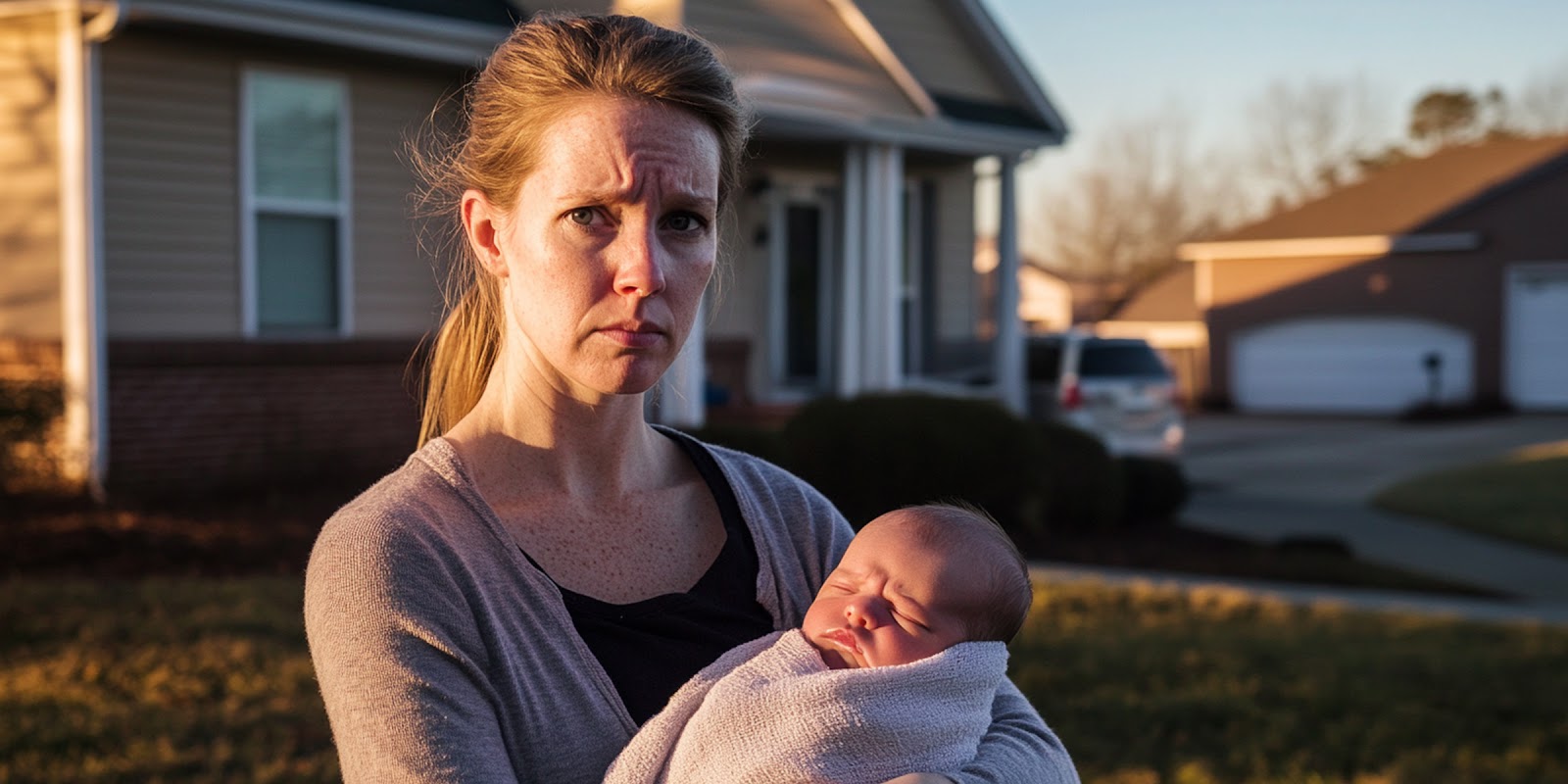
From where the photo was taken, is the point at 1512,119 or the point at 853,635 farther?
the point at 1512,119

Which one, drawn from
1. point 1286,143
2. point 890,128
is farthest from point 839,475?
point 1286,143

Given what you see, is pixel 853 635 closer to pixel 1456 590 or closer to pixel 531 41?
pixel 531 41

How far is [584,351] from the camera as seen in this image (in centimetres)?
206

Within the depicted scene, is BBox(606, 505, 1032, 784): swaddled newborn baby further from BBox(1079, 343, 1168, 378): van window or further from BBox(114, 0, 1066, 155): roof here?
BBox(1079, 343, 1168, 378): van window

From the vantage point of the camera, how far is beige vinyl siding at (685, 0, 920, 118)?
12.9 meters

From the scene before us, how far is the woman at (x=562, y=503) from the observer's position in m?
1.83

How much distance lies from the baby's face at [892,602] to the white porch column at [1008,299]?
13424mm

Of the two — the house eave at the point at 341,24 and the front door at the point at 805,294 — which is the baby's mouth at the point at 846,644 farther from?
the front door at the point at 805,294

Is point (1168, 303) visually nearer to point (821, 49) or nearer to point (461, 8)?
point (821, 49)

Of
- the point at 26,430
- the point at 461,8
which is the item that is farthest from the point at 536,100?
the point at 461,8

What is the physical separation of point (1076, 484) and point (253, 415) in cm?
634

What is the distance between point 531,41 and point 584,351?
0.46m

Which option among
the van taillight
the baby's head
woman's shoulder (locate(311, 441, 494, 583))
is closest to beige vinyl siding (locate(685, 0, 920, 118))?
the van taillight

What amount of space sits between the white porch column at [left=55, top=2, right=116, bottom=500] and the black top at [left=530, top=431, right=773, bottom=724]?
8.76 metres
